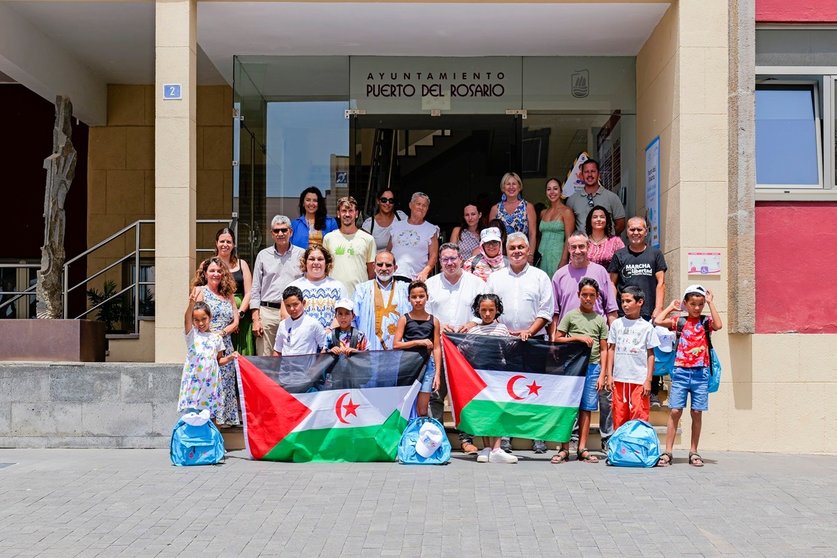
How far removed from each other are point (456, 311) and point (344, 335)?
111 centimetres

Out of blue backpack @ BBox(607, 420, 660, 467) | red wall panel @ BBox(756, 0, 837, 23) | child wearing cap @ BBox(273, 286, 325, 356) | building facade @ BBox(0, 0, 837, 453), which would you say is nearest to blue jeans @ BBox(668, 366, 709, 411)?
blue backpack @ BBox(607, 420, 660, 467)

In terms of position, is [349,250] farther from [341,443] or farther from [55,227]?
[55,227]

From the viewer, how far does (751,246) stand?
38.1 feet

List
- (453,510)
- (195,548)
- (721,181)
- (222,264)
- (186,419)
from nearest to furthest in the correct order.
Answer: (195,548)
(453,510)
(186,419)
(222,264)
(721,181)

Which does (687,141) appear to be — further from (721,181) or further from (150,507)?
(150,507)

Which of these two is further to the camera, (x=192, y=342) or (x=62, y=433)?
(x=62, y=433)

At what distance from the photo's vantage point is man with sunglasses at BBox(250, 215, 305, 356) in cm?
1142

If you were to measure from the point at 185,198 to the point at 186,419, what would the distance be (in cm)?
281

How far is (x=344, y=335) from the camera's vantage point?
10.5 meters

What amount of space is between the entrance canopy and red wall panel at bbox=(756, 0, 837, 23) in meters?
1.11

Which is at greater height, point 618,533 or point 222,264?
point 222,264

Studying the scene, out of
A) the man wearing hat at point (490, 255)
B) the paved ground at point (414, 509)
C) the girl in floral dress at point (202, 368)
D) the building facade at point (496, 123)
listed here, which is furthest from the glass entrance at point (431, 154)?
the paved ground at point (414, 509)

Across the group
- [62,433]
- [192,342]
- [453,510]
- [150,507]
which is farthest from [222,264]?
[453,510]

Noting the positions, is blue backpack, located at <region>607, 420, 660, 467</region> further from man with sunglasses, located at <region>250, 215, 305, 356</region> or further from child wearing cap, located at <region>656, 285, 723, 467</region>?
man with sunglasses, located at <region>250, 215, 305, 356</region>
